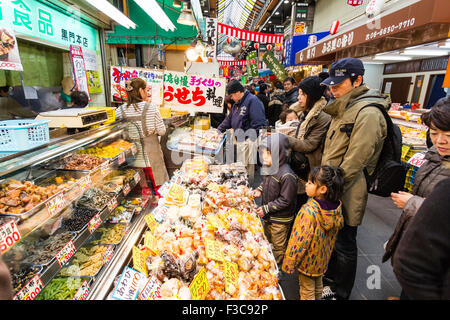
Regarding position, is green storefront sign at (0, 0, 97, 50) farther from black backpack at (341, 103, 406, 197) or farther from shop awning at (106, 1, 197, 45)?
black backpack at (341, 103, 406, 197)

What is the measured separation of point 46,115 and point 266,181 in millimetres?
2636

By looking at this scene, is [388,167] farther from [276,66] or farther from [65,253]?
[276,66]

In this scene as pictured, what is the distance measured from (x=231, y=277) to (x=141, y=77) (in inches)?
153

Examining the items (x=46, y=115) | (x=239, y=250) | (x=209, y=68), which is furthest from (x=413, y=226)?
(x=209, y=68)

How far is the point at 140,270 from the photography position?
1665mm

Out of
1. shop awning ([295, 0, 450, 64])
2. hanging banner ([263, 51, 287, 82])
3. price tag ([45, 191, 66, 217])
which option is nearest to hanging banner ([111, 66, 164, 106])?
price tag ([45, 191, 66, 217])

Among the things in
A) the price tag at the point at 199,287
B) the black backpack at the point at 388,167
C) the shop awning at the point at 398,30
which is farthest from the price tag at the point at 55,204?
the shop awning at the point at 398,30

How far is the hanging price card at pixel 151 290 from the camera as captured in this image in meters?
1.48

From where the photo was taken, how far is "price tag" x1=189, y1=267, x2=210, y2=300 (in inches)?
57.7

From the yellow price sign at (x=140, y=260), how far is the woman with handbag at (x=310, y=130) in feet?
7.65

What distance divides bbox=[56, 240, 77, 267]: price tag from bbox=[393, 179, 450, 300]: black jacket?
2.18 meters

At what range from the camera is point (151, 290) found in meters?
1.53
